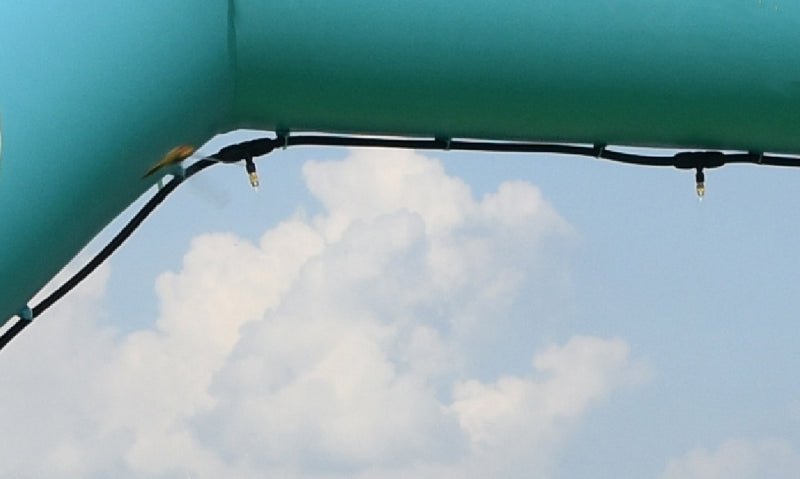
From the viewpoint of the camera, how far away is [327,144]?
4.90 meters

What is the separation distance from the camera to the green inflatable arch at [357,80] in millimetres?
4168

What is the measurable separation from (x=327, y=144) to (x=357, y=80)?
1.32ft

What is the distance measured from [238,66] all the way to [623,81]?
110 centimetres

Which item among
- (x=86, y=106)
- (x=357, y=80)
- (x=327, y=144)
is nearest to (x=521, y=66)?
(x=357, y=80)

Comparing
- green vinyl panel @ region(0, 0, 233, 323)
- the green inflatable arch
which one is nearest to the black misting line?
the green inflatable arch

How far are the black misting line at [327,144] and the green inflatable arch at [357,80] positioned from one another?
0.26 feet

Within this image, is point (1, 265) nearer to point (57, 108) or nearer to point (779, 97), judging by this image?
point (57, 108)

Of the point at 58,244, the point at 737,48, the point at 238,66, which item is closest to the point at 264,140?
the point at 238,66

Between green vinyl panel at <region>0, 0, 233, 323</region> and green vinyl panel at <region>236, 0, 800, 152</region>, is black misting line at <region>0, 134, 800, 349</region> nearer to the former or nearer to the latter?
green vinyl panel at <region>236, 0, 800, 152</region>

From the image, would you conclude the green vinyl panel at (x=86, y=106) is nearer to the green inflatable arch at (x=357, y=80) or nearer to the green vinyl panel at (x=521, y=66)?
the green inflatable arch at (x=357, y=80)

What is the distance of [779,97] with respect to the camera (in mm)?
4652

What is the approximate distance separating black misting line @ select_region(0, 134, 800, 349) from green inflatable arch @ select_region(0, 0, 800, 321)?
8 cm

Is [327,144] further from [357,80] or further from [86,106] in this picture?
[86,106]

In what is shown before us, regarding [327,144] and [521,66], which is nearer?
[521,66]
